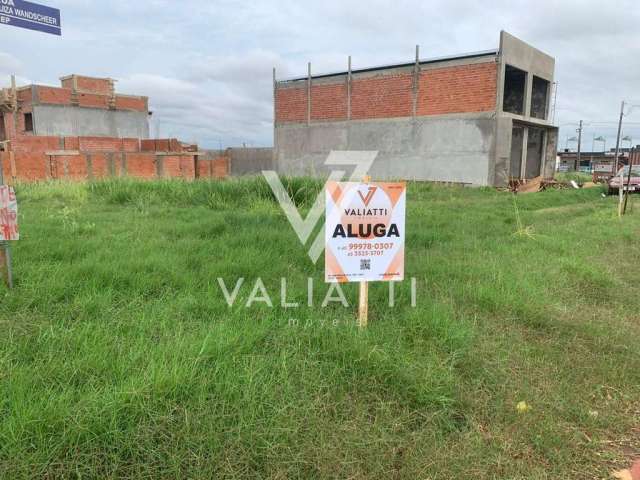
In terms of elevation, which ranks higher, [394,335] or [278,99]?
[278,99]

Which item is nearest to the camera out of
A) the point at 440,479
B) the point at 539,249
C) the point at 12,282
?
the point at 440,479

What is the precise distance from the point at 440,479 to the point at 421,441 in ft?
0.76

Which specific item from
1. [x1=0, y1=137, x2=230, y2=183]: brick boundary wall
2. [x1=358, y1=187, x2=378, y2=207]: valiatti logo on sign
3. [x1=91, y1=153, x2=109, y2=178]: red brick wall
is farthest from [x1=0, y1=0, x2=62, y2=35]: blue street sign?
[x1=91, y1=153, x2=109, y2=178]: red brick wall

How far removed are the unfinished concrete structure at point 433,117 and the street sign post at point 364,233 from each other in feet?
54.4

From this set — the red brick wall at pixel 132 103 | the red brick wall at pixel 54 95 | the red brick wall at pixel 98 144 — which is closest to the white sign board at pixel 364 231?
the red brick wall at pixel 98 144

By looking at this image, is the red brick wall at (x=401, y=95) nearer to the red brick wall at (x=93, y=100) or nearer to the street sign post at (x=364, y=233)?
the red brick wall at (x=93, y=100)

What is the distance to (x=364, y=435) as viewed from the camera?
234 centimetres

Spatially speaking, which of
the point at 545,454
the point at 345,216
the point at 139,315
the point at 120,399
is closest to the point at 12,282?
the point at 139,315

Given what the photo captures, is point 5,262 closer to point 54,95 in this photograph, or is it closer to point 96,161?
point 96,161

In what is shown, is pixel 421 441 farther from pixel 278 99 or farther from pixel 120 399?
pixel 278 99

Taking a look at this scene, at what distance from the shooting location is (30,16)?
3.54m

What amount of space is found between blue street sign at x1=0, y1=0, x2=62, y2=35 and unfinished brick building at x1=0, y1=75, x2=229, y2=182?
65.7 feet

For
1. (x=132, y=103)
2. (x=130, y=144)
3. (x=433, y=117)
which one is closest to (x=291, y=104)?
(x=433, y=117)

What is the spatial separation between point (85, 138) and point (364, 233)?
1131 inches
